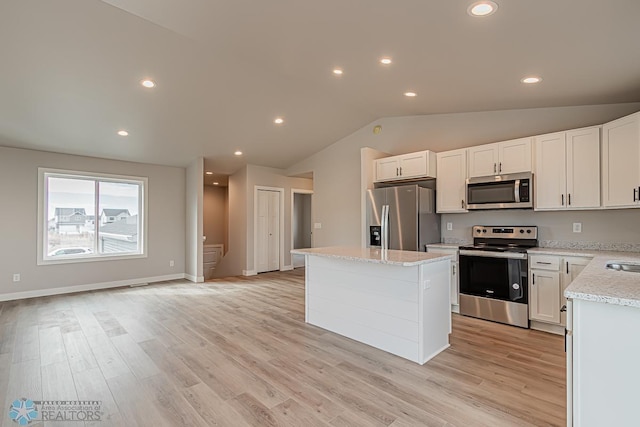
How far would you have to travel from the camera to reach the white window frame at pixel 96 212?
5.28 metres

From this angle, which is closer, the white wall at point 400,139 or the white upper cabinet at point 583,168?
the white upper cabinet at point 583,168

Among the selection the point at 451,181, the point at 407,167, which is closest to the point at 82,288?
the point at 407,167

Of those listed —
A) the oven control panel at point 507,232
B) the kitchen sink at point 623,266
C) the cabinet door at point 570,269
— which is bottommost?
the cabinet door at point 570,269

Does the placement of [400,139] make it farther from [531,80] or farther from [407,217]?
[531,80]

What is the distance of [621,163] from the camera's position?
311 centimetres

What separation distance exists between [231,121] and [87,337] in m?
3.54

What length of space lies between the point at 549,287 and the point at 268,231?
5721mm

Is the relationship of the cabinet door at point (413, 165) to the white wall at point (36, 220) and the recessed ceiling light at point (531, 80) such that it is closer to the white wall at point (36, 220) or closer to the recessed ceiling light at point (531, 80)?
the recessed ceiling light at point (531, 80)

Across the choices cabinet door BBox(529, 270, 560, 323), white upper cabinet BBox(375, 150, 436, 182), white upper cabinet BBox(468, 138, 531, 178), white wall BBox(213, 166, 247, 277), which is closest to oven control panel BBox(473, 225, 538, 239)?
cabinet door BBox(529, 270, 560, 323)

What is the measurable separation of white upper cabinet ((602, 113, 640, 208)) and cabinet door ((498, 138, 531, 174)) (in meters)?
0.70

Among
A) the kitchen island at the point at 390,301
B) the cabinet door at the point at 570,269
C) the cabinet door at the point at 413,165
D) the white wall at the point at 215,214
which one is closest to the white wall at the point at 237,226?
the white wall at the point at 215,214

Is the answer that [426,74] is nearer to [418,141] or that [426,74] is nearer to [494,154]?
[494,154]

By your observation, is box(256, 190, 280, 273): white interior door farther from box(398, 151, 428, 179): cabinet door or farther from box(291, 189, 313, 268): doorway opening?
box(398, 151, 428, 179): cabinet door

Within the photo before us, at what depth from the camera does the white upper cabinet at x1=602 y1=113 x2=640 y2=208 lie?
2.99 m
